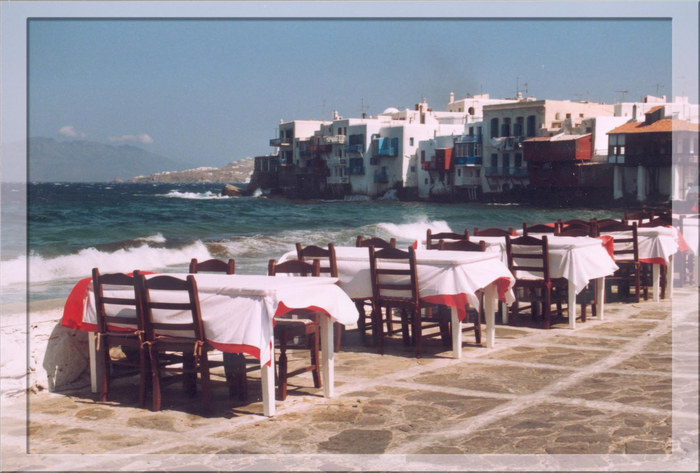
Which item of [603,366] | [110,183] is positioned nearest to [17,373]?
[603,366]

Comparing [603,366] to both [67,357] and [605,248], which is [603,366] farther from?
[67,357]

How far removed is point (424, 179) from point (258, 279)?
6042 centimetres

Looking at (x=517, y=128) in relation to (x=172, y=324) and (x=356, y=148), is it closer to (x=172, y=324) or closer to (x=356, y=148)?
(x=356, y=148)

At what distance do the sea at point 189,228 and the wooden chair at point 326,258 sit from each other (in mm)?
2764

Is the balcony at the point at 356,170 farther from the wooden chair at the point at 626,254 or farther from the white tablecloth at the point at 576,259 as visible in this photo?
the white tablecloth at the point at 576,259

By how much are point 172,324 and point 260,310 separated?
2.09ft

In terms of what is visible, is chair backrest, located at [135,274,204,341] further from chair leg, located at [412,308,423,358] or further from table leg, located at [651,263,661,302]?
table leg, located at [651,263,661,302]

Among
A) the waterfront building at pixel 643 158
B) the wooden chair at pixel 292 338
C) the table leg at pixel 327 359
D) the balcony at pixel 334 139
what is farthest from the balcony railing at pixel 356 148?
the table leg at pixel 327 359

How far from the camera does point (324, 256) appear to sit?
6.91 meters

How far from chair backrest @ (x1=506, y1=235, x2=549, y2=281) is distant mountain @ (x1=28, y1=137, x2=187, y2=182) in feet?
149

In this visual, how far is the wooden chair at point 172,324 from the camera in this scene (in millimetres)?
4617

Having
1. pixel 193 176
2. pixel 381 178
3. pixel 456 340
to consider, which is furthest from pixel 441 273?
Result: pixel 193 176

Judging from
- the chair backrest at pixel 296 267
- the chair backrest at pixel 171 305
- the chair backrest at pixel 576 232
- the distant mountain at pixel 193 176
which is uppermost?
the distant mountain at pixel 193 176

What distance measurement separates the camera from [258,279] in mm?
5062
